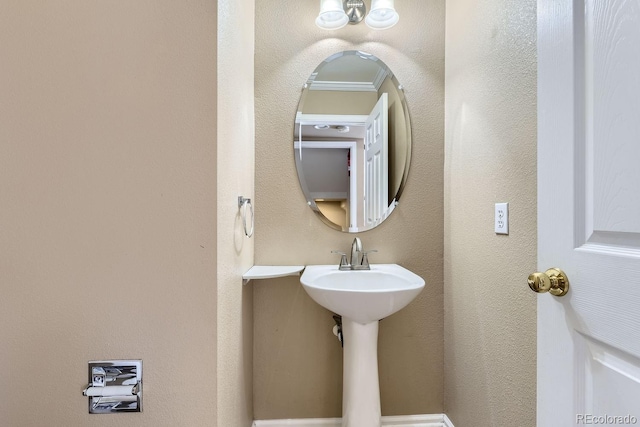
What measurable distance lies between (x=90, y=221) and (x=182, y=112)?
0.42 metres

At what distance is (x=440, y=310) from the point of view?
5.98ft

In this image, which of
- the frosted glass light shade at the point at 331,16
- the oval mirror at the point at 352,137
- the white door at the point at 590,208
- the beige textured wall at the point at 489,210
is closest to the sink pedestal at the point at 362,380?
the beige textured wall at the point at 489,210

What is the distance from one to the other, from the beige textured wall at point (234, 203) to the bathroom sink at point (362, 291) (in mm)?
303

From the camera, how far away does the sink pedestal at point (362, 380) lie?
5.07 ft

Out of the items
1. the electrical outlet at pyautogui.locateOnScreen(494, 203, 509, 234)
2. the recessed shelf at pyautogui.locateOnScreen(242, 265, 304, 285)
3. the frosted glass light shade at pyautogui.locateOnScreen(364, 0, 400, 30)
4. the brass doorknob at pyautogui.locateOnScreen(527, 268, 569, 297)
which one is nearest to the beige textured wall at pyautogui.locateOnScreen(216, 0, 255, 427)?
the recessed shelf at pyautogui.locateOnScreen(242, 265, 304, 285)

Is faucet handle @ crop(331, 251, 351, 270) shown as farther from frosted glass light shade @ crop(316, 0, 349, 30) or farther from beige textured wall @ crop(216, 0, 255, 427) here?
frosted glass light shade @ crop(316, 0, 349, 30)

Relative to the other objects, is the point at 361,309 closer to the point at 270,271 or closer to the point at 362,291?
the point at 362,291

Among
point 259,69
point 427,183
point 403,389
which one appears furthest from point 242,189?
point 403,389

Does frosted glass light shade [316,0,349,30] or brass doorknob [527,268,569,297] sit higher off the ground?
frosted glass light shade [316,0,349,30]

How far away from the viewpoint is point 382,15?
1735 millimetres

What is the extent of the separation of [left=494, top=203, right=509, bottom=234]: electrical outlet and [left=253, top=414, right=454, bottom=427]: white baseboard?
1067mm

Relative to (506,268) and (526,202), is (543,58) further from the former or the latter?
(506,268)

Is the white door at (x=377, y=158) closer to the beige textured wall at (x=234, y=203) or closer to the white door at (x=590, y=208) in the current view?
the beige textured wall at (x=234, y=203)

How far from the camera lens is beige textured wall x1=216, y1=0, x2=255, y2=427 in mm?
1142
